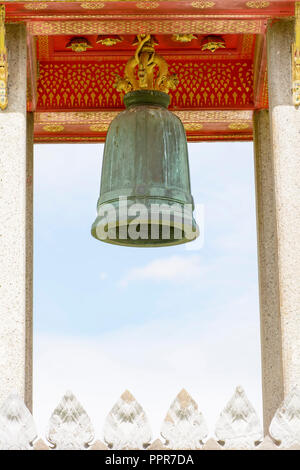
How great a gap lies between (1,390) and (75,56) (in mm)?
4876

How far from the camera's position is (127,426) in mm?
9281

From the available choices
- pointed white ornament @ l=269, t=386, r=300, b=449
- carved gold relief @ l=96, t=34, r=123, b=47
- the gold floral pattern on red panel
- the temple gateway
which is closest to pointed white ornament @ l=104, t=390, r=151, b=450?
the temple gateway

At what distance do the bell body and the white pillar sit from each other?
113cm

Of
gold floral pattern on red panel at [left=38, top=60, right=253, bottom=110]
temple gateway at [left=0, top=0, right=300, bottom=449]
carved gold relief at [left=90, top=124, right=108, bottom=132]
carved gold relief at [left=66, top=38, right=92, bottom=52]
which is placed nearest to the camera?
temple gateway at [left=0, top=0, right=300, bottom=449]

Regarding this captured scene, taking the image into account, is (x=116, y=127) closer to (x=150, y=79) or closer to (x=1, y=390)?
(x=150, y=79)

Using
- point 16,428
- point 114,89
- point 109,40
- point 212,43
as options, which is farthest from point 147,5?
point 16,428

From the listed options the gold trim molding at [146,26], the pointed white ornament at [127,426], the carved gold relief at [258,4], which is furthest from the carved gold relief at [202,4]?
the pointed white ornament at [127,426]

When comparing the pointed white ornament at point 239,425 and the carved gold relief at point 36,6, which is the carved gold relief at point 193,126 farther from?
the pointed white ornament at point 239,425

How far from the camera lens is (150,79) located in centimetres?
1259

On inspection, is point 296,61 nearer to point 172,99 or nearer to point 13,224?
point 172,99

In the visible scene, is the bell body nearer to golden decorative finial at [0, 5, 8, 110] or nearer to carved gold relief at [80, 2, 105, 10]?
carved gold relief at [80, 2, 105, 10]

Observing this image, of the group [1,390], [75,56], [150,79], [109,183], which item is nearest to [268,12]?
[150,79]

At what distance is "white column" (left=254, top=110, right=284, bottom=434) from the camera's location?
508 inches

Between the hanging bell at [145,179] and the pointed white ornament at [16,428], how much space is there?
9.70 ft
